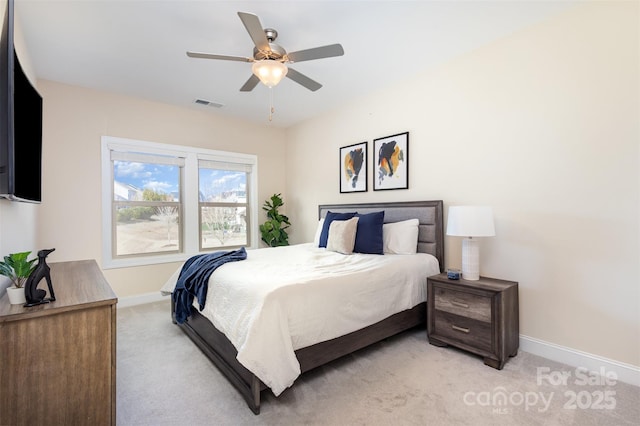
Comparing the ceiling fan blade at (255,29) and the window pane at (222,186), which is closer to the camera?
the ceiling fan blade at (255,29)

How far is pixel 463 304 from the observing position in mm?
2461

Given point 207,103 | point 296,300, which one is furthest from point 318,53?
point 207,103

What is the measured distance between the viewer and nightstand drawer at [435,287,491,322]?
234 centimetres

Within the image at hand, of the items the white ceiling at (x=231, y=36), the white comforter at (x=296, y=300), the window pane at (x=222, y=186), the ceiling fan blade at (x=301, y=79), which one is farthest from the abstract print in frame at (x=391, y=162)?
the window pane at (x=222, y=186)

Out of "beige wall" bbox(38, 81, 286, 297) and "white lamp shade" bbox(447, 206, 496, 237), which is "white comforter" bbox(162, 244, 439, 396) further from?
"beige wall" bbox(38, 81, 286, 297)

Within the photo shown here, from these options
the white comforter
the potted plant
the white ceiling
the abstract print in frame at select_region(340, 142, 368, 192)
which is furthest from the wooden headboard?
the potted plant

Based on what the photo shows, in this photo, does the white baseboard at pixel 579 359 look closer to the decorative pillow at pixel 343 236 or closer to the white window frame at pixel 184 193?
the decorative pillow at pixel 343 236

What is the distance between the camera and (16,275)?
1343 millimetres

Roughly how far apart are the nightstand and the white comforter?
0.76 feet

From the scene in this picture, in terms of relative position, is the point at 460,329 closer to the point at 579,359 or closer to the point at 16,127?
the point at 579,359

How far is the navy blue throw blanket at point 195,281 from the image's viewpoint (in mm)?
2465

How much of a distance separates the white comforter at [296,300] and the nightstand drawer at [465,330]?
0.93 feet

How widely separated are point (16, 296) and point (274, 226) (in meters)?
3.79

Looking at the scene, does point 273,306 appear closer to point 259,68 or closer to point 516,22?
point 259,68
